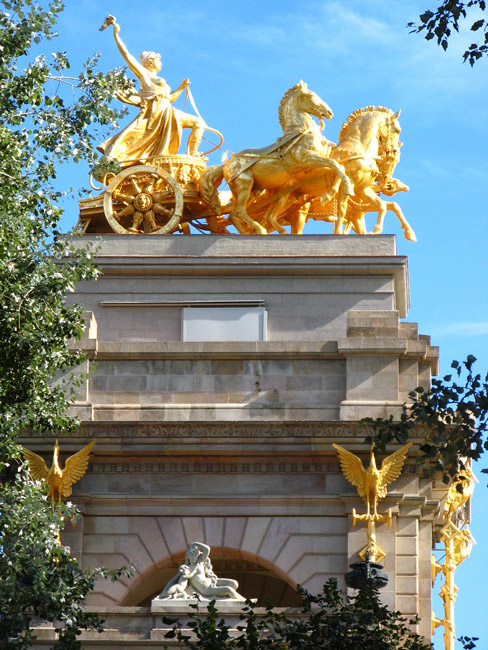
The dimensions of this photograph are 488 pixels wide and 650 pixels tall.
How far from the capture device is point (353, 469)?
51312mm

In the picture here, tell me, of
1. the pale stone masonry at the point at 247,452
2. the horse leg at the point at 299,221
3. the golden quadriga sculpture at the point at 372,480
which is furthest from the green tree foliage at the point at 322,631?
the horse leg at the point at 299,221

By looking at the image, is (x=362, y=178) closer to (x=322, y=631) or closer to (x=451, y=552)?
(x=451, y=552)

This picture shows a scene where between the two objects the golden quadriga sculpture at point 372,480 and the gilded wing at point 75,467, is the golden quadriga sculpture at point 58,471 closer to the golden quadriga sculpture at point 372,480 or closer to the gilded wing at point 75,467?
the gilded wing at point 75,467

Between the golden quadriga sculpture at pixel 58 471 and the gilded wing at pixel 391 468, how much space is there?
7.30 metres

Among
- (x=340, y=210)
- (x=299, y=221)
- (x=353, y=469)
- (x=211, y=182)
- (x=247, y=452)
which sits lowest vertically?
(x=353, y=469)

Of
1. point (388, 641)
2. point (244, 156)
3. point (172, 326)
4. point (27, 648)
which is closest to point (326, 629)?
point (388, 641)

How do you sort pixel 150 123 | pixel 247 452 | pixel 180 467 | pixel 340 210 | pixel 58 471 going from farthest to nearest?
pixel 150 123 → pixel 340 210 → pixel 180 467 → pixel 247 452 → pixel 58 471

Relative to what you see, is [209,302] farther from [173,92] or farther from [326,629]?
[326,629]

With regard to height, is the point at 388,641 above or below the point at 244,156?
below

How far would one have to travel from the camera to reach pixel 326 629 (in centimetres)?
4141

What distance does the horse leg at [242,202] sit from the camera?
56.9 m

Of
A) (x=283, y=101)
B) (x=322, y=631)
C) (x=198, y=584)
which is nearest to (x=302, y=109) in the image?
(x=283, y=101)

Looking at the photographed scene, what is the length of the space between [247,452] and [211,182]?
9.22 meters

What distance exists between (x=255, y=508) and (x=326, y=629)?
10.8m
